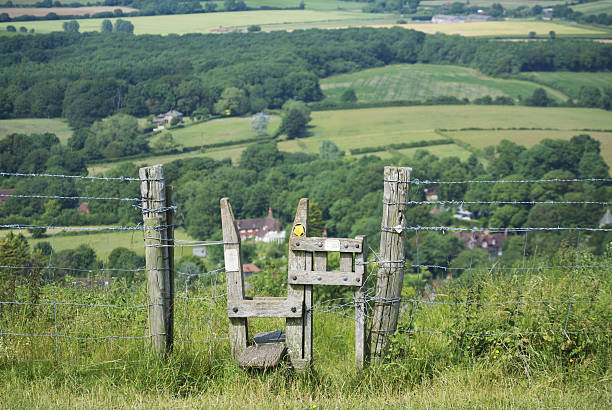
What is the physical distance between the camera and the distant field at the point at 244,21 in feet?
396

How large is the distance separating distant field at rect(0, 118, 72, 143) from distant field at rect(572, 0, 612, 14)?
90.2 m

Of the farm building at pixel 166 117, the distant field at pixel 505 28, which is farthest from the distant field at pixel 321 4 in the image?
the farm building at pixel 166 117

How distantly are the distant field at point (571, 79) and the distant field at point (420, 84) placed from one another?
1.51 meters

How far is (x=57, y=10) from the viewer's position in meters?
107

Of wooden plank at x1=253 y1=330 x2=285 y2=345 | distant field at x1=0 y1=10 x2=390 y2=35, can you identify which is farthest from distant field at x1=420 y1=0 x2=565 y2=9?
wooden plank at x1=253 y1=330 x2=285 y2=345

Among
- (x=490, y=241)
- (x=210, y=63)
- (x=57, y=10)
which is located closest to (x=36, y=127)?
(x=57, y=10)

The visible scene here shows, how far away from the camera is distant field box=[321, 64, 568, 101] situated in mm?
106250

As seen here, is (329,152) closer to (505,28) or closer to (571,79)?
(571,79)

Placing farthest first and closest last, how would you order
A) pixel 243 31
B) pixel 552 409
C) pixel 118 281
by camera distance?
pixel 243 31, pixel 118 281, pixel 552 409

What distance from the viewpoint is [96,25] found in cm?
11331

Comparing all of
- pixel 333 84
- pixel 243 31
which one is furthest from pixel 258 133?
pixel 243 31

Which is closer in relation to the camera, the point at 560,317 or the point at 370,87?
the point at 560,317

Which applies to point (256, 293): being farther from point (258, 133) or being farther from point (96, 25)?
point (96, 25)

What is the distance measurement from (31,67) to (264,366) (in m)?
112
